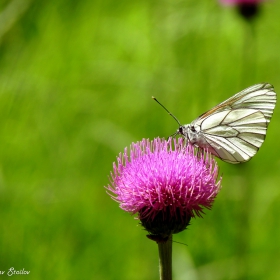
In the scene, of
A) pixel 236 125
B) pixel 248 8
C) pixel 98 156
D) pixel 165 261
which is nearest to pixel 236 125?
pixel 236 125

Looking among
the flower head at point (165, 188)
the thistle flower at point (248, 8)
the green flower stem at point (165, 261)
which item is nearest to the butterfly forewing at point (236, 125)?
the flower head at point (165, 188)

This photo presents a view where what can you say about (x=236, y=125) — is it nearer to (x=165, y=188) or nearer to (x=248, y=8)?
(x=165, y=188)

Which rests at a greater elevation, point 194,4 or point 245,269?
point 194,4

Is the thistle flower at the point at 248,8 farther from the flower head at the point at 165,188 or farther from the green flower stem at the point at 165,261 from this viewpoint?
the green flower stem at the point at 165,261

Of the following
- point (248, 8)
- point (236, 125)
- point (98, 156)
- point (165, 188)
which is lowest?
point (165, 188)

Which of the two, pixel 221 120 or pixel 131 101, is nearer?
pixel 221 120

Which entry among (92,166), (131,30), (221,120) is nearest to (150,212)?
(221,120)

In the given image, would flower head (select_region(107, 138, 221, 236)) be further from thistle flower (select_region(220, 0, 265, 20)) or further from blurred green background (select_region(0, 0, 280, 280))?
thistle flower (select_region(220, 0, 265, 20))

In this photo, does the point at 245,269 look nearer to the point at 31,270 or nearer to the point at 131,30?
the point at 31,270
